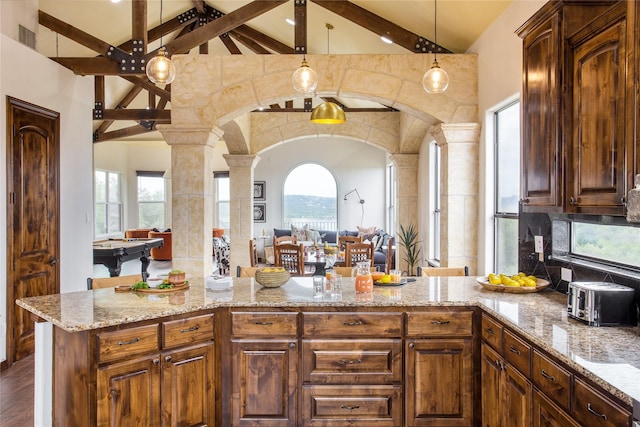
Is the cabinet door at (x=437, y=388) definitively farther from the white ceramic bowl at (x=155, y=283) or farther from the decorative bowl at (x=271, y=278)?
the white ceramic bowl at (x=155, y=283)

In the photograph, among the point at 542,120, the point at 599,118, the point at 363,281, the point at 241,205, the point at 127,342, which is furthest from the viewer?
the point at 241,205

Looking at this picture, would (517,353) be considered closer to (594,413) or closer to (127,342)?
(594,413)

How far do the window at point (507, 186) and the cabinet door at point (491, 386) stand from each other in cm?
152

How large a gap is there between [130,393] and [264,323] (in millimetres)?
842

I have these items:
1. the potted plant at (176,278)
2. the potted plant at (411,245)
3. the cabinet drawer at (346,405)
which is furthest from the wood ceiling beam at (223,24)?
the potted plant at (411,245)

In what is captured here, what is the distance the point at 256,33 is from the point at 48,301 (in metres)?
5.79

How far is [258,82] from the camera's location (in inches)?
194

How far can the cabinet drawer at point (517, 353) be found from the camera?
220 cm

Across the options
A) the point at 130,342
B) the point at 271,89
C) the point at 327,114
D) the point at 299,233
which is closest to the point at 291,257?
the point at 327,114

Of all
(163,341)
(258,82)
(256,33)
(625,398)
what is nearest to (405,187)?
(256,33)

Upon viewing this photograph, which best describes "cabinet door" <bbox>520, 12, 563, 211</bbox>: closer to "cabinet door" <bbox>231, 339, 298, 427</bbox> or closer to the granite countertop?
the granite countertop

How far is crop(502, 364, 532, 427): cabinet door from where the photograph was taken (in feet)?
7.21

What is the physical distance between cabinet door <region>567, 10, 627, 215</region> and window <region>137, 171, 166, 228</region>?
13.0 metres

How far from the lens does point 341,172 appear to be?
1250cm
